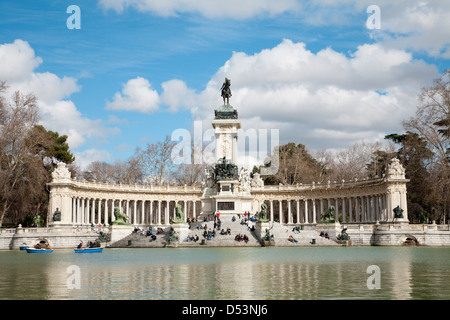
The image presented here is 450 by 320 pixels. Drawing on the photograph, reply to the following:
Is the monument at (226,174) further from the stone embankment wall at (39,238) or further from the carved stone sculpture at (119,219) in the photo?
the stone embankment wall at (39,238)

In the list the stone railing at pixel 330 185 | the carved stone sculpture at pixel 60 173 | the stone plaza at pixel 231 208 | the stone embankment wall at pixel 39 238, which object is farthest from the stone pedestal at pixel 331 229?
the carved stone sculpture at pixel 60 173

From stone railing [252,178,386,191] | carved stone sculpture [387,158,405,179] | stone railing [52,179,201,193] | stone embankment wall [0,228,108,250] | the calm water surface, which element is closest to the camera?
the calm water surface

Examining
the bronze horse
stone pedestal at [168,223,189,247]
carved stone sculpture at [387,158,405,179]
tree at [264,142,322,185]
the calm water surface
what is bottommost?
the calm water surface

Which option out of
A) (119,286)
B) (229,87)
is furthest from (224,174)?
(119,286)

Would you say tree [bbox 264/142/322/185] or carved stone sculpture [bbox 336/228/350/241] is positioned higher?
tree [bbox 264/142/322/185]

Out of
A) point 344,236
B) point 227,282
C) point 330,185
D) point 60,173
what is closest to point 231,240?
point 344,236

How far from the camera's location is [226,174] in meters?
70.9

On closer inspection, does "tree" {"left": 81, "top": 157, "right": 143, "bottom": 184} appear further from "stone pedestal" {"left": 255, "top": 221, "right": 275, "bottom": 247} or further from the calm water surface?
the calm water surface

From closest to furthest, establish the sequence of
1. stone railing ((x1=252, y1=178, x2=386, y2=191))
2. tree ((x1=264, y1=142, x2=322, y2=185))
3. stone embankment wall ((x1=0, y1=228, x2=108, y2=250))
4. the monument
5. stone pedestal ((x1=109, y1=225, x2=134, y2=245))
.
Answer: stone embankment wall ((x1=0, y1=228, x2=108, y2=250))
stone pedestal ((x1=109, y1=225, x2=134, y2=245))
stone railing ((x1=252, y1=178, x2=386, y2=191))
the monument
tree ((x1=264, y1=142, x2=322, y2=185))

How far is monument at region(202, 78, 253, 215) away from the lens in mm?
70000

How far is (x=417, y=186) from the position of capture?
6962 centimetres

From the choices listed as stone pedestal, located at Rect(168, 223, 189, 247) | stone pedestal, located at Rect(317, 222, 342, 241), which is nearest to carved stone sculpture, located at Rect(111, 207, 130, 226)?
stone pedestal, located at Rect(168, 223, 189, 247)
